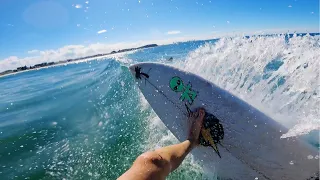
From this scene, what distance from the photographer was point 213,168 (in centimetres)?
454

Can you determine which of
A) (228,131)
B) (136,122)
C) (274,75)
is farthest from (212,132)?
(274,75)

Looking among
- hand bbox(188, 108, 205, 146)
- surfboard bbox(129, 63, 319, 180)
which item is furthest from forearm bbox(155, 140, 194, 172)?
surfboard bbox(129, 63, 319, 180)

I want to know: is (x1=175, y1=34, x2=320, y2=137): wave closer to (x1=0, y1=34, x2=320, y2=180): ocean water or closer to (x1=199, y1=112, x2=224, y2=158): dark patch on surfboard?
(x1=0, y1=34, x2=320, y2=180): ocean water

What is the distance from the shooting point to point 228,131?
4266 mm

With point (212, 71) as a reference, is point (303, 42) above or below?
above

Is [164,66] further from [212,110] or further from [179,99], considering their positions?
[212,110]

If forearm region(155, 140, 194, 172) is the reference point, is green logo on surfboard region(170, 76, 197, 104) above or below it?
above

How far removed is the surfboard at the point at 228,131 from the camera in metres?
3.80

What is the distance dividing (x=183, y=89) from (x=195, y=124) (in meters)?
0.71

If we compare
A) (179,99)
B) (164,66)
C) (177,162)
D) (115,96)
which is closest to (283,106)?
(179,99)

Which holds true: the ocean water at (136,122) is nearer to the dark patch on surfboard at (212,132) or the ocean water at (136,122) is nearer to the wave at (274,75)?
the wave at (274,75)

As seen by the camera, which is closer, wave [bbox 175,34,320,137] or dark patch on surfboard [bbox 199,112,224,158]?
dark patch on surfboard [bbox 199,112,224,158]

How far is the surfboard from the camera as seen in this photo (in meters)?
3.80

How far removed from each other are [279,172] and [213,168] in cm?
114
